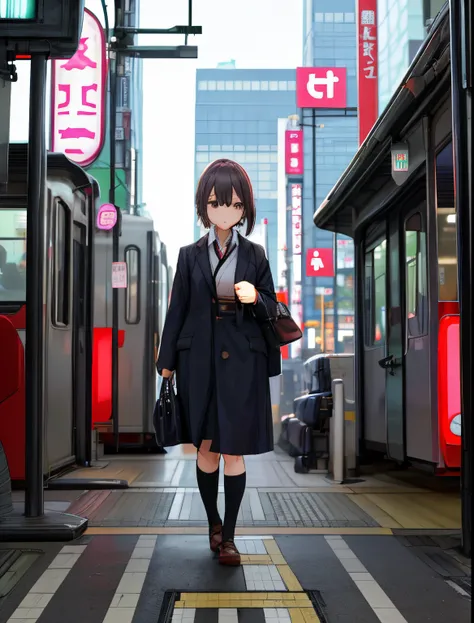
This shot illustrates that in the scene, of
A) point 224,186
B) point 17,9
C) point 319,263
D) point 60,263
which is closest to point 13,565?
point 224,186

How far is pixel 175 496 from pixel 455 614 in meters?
3.21

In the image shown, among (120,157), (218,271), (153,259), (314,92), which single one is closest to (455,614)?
(218,271)

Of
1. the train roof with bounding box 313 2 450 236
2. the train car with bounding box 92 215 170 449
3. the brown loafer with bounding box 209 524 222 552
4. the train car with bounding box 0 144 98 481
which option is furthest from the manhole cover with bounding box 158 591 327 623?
the train car with bounding box 92 215 170 449

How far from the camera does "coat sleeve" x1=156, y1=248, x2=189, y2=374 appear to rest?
4293 millimetres

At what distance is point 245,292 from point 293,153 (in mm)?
36757

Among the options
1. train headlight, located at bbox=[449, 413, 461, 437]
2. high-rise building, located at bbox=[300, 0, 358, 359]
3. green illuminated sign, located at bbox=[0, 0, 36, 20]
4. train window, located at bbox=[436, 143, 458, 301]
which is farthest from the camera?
high-rise building, located at bbox=[300, 0, 358, 359]

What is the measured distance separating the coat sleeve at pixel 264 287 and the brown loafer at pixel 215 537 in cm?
112

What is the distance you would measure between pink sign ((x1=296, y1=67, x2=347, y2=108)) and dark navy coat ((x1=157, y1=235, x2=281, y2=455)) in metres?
26.8

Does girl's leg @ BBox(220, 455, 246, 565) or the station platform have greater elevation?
girl's leg @ BBox(220, 455, 246, 565)

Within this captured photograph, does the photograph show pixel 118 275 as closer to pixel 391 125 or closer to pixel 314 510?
pixel 391 125

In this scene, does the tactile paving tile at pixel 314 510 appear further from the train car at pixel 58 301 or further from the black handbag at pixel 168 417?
the train car at pixel 58 301

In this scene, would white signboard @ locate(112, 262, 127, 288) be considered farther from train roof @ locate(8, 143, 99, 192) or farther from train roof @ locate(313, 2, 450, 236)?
train roof @ locate(313, 2, 450, 236)

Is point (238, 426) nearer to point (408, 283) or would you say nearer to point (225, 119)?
point (408, 283)

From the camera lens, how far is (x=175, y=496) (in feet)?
20.4
